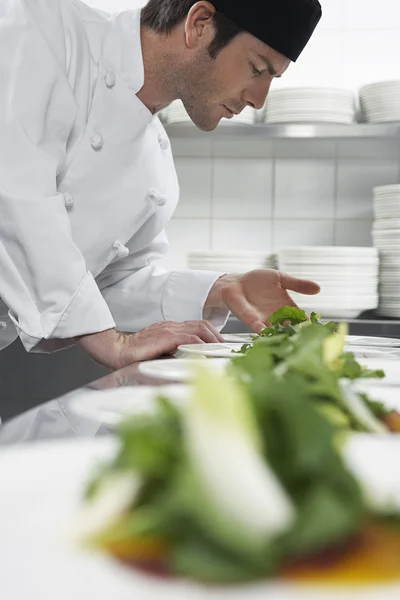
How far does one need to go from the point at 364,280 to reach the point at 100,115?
113 centimetres

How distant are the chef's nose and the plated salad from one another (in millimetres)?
1568

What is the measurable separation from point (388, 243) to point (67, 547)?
231 centimetres

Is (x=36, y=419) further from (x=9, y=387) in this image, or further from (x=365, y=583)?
(x=9, y=387)

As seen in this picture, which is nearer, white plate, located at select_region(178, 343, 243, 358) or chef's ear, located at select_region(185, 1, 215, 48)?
white plate, located at select_region(178, 343, 243, 358)

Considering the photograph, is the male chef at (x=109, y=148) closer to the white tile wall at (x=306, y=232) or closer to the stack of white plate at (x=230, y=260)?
the stack of white plate at (x=230, y=260)

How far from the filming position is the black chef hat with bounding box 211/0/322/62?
63.4 inches

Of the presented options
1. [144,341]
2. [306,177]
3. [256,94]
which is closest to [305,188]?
[306,177]

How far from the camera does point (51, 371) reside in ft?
7.25

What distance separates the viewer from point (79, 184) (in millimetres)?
1629

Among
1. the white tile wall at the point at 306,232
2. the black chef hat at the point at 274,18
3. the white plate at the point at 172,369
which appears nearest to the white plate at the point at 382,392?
the white plate at the point at 172,369

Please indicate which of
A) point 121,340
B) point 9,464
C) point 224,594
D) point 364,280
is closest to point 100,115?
point 121,340

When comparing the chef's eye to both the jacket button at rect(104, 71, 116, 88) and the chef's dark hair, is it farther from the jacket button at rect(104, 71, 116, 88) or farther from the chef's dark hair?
the jacket button at rect(104, 71, 116, 88)

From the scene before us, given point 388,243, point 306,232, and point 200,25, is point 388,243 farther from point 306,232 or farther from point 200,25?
point 200,25

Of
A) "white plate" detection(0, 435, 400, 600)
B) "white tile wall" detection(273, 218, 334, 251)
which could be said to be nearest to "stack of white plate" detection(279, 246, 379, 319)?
"white tile wall" detection(273, 218, 334, 251)
